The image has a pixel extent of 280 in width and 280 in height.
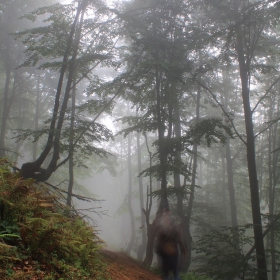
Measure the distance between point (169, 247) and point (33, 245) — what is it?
13.2 feet

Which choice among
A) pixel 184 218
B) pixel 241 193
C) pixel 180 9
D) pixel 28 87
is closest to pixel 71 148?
pixel 184 218

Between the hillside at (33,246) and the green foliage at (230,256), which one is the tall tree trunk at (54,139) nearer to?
the hillside at (33,246)

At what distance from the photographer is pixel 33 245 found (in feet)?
10.3

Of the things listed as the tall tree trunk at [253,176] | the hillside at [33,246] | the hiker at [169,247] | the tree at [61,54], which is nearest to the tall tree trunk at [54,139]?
the tree at [61,54]

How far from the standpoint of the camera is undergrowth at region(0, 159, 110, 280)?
2.76m

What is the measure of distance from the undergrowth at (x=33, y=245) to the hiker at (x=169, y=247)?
269cm

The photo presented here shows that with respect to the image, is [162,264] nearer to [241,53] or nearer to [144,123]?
[144,123]

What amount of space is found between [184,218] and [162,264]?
6.30m

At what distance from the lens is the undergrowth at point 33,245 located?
2.76 metres

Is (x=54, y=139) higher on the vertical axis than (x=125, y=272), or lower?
higher

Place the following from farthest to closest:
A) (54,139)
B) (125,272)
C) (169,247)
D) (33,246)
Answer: (54,139) → (169,247) → (125,272) → (33,246)

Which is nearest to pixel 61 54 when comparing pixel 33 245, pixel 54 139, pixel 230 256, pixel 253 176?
pixel 54 139

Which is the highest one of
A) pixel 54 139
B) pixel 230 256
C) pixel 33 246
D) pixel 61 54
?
pixel 61 54

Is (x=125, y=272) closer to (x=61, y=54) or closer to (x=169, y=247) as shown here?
(x=169, y=247)
